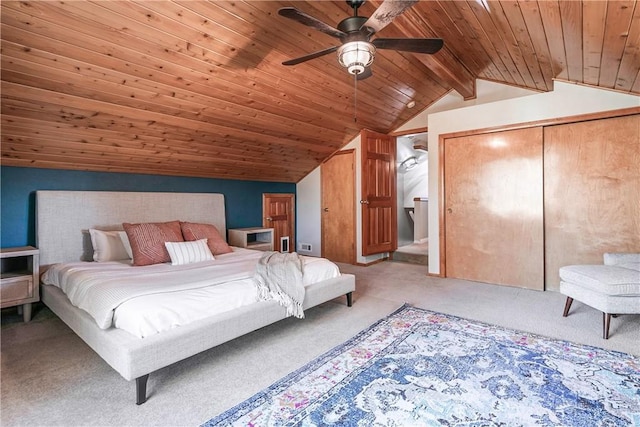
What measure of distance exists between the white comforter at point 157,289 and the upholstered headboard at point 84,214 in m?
0.42

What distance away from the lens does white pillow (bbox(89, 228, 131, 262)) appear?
341cm

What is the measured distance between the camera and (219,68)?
302cm

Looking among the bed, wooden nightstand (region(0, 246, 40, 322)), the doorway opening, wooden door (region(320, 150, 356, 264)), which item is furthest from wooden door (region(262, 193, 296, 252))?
wooden nightstand (region(0, 246, 40, 322))

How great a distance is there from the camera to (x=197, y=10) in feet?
7.84

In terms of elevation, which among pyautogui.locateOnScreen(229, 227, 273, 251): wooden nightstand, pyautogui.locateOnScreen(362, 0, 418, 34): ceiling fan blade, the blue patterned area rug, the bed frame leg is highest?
pyautogui.locateOnScreen(362, 0, 418, 34): ceiling fan blade

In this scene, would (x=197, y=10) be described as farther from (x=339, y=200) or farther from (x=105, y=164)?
(x=339, y=200)

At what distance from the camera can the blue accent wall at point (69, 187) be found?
323cm

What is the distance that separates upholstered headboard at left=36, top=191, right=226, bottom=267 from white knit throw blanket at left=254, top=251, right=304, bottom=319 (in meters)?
2.08

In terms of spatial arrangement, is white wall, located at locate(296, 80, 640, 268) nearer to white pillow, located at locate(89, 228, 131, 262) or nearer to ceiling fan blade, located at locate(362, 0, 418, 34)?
ceiling fan blade, located at locate(362, 0, 418, 34)

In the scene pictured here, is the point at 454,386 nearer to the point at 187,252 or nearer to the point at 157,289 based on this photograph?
the point at 157,289

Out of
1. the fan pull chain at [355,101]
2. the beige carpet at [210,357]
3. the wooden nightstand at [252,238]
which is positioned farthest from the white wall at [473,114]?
the beige carpet at [210,357]

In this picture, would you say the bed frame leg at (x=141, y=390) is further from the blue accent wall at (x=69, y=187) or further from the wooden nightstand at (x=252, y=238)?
the wooden nightstand at (x=252, y=238)

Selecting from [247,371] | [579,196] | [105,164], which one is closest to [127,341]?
[247,371]

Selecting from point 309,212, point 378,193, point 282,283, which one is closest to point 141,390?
point 282,283
